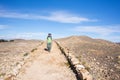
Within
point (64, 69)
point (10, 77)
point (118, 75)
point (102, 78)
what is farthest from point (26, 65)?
point (118, 75)

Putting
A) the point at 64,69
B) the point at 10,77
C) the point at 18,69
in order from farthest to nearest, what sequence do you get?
the point at 64,69 → the point at 18,69 → the point at 10,77

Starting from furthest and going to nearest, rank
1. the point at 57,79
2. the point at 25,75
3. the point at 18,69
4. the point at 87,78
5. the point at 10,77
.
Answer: the point at 18,69, the point at 25,75, the point at 57,79, the point at 10,77, the point at 87,78

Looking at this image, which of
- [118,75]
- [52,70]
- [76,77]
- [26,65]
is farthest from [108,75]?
[26,65]

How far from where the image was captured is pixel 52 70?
13.6 metres

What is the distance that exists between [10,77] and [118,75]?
7236mm

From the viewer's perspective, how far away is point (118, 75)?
13.8 meters

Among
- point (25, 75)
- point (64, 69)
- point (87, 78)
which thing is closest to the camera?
point (87, 78)

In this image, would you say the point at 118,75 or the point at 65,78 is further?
the point at 118,75

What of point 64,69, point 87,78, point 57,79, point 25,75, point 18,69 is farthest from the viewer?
point 64,69

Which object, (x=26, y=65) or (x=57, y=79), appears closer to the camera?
(x=57, y=79)

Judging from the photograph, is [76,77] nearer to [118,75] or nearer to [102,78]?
[102,78]

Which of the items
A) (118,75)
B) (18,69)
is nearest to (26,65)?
(18,69)

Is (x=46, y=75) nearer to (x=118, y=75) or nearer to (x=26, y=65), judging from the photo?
(x=26, y=65)

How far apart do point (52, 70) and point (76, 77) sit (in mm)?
2291
